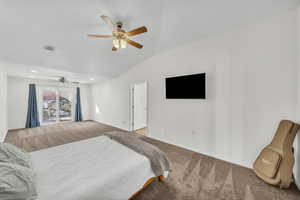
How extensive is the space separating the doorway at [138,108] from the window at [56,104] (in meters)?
4.28

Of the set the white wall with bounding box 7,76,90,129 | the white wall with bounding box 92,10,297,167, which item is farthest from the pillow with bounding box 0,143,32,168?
the white wall with bounding box 7,76,90,129

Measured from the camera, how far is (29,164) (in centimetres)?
130

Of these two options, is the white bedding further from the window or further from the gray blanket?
the window

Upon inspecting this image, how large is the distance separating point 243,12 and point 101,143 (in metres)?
3.39

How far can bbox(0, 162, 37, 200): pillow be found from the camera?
0.84 metres

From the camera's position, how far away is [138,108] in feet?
17.0

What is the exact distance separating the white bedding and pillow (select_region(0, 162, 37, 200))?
0.10 meters

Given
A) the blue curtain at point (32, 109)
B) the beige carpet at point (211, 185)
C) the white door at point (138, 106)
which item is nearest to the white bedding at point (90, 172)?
the beige carpet at point (211, 185)

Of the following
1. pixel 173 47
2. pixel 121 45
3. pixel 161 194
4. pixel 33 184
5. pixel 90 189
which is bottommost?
pixel 161 194

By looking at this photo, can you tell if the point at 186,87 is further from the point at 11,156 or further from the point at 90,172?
the point at 11,156

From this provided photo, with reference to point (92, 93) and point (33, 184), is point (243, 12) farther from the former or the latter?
point (92, 93)

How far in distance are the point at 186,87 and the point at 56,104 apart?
678 centimetres

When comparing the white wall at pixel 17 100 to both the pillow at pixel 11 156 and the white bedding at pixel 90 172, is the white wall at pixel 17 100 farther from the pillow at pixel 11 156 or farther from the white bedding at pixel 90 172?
the pillow at pixel 11 156

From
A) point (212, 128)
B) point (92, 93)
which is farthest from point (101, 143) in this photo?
point (92, 93)
